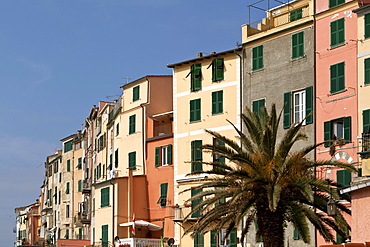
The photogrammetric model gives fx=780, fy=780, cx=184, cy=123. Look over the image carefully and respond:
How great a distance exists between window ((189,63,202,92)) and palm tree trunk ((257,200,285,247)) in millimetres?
20546

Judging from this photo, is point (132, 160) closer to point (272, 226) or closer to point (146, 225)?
point (146, 225)

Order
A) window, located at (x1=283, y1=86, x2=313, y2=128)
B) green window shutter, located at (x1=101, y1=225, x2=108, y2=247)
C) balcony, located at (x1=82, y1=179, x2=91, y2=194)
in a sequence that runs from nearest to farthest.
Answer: window, located at (x1=283, y1=86, x2=313, y2=128) → green window shutter, located at (x1=101, y1=225, x2=108, y2=247) → balcony, located at (x1=82, y1=179, x2=91, y2=194)

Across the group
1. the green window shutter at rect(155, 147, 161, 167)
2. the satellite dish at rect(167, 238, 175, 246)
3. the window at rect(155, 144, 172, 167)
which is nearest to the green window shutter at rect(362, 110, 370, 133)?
the window at rect(155, 144, 172, 167)

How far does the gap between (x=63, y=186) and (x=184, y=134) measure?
1424 inches

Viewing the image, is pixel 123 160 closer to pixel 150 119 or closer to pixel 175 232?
pixel 150 119

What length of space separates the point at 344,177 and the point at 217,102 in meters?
13.1

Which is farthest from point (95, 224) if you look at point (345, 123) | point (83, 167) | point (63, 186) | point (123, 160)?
point (345, 123)

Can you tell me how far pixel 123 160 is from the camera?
62.8 meters

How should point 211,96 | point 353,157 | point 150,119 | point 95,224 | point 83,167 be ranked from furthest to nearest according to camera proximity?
point 83,167 → point 95,224 → point 150,119 → point 211,96 → point 353,157

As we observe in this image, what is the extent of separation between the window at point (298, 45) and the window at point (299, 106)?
2.30m

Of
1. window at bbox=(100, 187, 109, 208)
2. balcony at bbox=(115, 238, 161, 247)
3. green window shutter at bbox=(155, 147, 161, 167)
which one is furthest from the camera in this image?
window at bbox=(100, 187, 109, 208)

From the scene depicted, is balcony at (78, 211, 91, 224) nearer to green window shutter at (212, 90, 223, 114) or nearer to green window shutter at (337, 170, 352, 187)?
green window shutter at (212, 90, 223, 114)

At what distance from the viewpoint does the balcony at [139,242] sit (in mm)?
56297

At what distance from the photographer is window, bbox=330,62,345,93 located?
144ft
